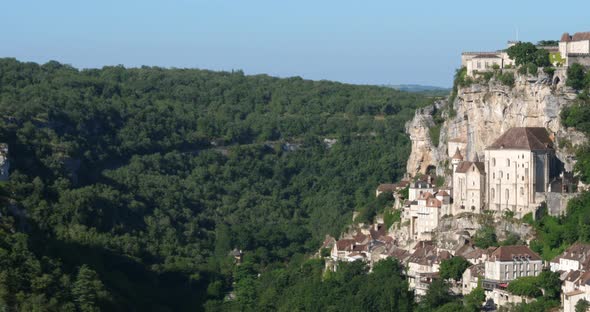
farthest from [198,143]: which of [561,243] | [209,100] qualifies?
[561,243]

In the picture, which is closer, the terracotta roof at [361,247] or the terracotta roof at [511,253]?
the terracotta roof at [511,253]

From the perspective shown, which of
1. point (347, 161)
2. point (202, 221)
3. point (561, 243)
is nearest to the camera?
point (561, 243)

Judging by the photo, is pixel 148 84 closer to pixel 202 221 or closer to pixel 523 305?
pixel 202 221

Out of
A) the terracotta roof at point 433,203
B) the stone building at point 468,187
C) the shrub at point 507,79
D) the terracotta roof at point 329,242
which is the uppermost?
the shrub at point 507,79

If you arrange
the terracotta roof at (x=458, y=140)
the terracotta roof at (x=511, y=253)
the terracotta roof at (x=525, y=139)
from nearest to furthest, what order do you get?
the terracotta roof at (x=511, y=253) → the terracotta roof at (x=525, y=139) → the terracotta roof at (x=458, y=140)

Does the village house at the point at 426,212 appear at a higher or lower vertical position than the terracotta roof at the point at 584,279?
higher

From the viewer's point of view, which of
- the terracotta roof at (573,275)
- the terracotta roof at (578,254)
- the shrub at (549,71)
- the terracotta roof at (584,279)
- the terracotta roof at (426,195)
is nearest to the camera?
the terracotta roof at (584,279)

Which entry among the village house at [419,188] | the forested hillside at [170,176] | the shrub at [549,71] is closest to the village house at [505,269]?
the forested hillside at [170,176]

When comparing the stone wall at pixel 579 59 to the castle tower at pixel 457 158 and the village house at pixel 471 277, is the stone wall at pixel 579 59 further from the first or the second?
the village house at pixel 471 277

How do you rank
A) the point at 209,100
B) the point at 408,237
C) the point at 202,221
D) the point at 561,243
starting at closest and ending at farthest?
the point at 561,243
the point at 408,237
the point at 202,221
the point at 209,100
